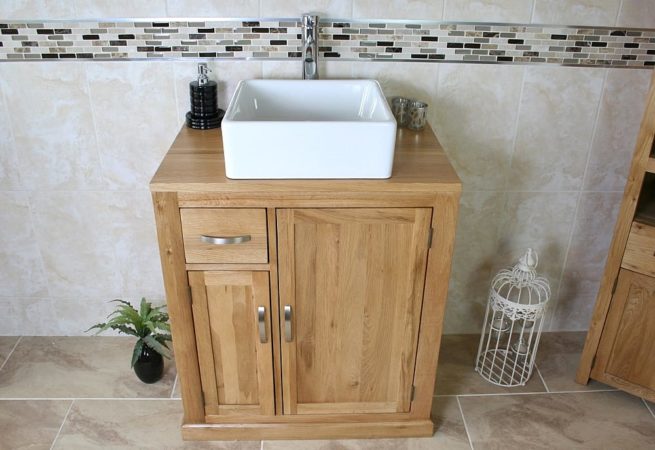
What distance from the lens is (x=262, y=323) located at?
1.70 metres

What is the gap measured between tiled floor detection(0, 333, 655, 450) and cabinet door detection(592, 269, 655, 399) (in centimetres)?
11

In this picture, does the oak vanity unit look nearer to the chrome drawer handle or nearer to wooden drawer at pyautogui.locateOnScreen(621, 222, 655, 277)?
the chrome drawer handle

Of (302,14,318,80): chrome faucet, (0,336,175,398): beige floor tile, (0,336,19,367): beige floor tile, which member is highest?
(302,14,318,80): chrome faucet

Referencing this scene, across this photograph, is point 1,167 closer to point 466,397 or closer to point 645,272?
point 466,397

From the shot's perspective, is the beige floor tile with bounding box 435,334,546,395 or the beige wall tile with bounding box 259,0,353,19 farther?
the beige floor tile with bounding box 435,334,546,395

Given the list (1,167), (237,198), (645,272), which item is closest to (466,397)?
(645,272)

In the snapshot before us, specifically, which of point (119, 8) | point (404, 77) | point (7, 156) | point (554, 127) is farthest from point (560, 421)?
point (7, 156)

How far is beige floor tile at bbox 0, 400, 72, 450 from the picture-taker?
1897 mm

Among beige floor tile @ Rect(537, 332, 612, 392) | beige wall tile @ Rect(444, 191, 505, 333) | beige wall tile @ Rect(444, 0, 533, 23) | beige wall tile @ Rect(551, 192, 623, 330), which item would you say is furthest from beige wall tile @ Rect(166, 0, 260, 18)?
beige floor tile @ Rect(537, 332, 612, 392)

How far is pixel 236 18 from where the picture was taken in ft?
5.99

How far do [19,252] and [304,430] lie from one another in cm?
116

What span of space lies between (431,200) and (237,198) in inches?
18.6

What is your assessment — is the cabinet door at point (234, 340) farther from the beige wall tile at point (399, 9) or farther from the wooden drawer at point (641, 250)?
the wooden drawer at point (641, 250)

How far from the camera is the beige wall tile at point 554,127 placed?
195 cm
